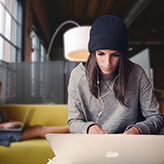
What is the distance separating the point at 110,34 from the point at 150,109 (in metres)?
0.47

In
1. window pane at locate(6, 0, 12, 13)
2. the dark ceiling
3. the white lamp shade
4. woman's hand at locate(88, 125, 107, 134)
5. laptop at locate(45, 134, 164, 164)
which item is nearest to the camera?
laptop at locate(45, 134, 164, 164)

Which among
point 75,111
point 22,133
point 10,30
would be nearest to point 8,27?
point 10,30

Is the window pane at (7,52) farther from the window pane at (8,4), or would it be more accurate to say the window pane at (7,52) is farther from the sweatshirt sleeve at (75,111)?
the sweatshirt sleeve at (75,111)

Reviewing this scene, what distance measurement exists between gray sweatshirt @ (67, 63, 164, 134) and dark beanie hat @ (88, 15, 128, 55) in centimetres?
21

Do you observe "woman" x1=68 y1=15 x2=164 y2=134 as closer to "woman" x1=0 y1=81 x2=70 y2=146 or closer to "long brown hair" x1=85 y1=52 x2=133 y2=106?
"long brown hair" x1=85 y1=52 x2=133 y2=106

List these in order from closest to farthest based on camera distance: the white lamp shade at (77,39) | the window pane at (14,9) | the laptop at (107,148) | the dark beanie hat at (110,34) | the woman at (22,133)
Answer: the laptop at (107,148)
the dark beanie hat at (110,34)
the woman at (22,133)
the white lamp shade at (77,39)
the window pane at (14,9)

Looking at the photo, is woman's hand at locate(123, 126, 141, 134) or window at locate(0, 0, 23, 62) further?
window at locate(0, 0, 23, 62)

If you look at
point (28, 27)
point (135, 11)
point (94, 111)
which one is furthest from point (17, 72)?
point (135, 11)

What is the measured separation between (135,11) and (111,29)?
508 cm

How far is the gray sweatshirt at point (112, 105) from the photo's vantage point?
0.98m

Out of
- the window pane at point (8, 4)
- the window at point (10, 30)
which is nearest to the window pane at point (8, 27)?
the window at point (10, 30)

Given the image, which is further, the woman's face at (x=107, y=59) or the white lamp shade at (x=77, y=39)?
the white lamp shade at (x=77, y=39)

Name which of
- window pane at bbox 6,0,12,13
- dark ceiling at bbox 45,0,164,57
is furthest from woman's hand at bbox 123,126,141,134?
dark ceiling at bbox 45,0,164,57

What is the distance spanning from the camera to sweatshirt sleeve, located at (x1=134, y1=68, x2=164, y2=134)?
88 centimetres
